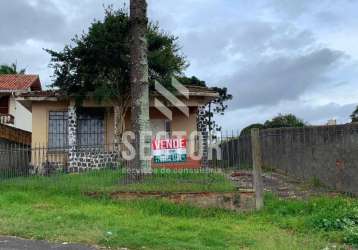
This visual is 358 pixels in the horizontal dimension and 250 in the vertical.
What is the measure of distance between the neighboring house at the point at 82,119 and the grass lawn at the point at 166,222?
7654mm

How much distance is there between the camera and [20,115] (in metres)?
34.7

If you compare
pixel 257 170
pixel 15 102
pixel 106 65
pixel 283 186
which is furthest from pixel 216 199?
pixel 15 102

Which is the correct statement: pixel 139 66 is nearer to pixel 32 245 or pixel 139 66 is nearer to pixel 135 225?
pixel 135 225

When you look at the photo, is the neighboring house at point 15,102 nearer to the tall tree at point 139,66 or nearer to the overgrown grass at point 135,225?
Result: the tall tree at point 139,66

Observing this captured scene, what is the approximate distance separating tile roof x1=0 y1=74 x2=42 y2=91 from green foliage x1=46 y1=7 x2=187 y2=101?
14.7 meters

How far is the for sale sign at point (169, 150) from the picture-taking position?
13.6m

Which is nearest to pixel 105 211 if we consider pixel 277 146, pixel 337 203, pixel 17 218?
pixel 17 218

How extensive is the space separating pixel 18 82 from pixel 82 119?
15.9 meters

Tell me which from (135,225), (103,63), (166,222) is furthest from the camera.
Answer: (103,63)

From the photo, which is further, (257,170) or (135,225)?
(257,170)

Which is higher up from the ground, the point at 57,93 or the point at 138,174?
the point at 57,93

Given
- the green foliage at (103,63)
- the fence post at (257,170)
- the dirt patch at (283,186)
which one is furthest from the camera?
the green foliage at (103,63)

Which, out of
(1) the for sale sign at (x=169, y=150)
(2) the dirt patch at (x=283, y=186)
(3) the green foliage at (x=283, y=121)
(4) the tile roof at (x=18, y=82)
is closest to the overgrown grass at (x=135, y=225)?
(2) the dirt patch at (x=283, y=186)

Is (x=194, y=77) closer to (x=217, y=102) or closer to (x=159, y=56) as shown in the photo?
(x=217, y=102)
